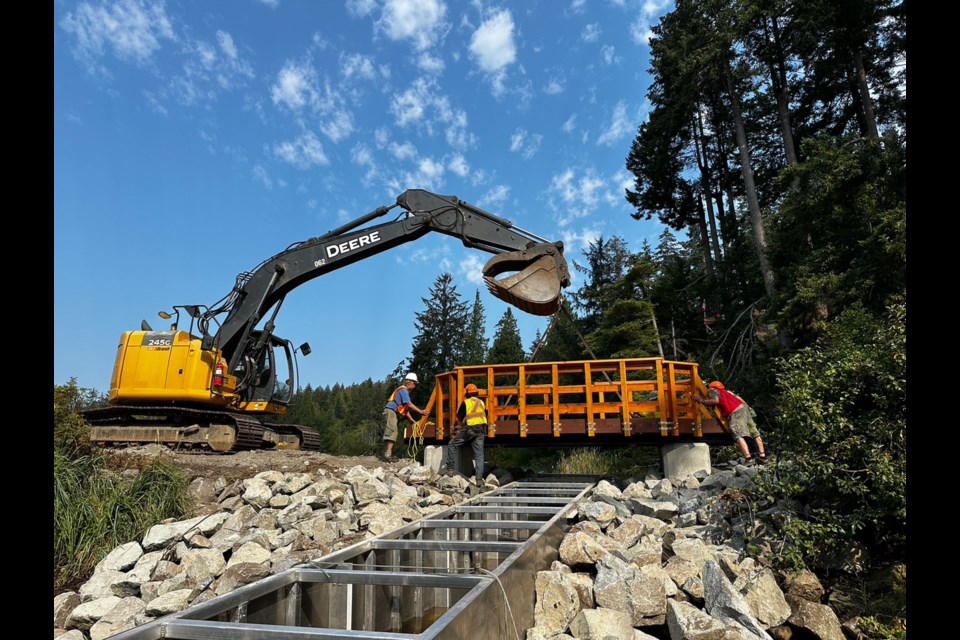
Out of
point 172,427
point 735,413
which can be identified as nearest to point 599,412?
point 735,413

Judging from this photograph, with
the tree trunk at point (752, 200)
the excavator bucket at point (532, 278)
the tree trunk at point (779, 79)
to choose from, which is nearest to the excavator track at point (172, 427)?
the excavator bucket at point (532, 278)

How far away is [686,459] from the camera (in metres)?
10.0

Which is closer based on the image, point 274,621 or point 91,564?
point 274,621

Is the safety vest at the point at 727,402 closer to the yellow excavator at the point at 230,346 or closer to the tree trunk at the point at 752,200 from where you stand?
the yellow excavator at the point at 230,346

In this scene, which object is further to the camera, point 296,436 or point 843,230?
point 296,436

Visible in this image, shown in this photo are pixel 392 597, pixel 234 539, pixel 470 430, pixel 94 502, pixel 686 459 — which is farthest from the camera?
pixel 470 430

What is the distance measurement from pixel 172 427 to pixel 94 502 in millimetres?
4064

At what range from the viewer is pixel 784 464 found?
6297mm

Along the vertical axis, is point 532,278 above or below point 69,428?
above

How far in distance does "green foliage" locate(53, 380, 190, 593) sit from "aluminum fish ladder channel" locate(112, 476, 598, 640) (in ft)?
12.9

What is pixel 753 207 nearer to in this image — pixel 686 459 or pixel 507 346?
pixel 686 459

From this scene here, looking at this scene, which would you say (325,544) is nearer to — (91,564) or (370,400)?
(91,564)
